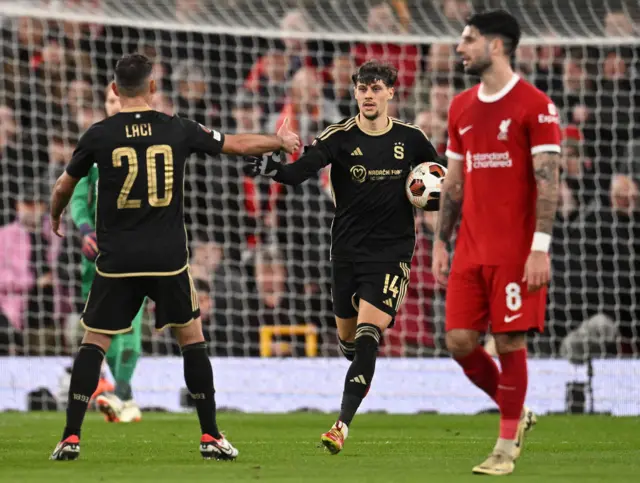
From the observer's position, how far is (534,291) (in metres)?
5.81

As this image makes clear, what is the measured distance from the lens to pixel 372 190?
26.3 feet

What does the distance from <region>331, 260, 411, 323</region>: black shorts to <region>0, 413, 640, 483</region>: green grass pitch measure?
80 cm

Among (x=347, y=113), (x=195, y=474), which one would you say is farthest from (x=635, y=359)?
(x=195, y=474)

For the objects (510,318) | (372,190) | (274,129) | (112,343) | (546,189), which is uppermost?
(274,129)

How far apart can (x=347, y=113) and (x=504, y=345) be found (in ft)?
27.2

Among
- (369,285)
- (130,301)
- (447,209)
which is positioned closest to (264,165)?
(369,285)

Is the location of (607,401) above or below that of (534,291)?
below

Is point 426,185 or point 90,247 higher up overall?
point 426,185

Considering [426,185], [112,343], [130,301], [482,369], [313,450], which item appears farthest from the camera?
[112,343]

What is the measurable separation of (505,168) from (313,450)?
228 centimetres

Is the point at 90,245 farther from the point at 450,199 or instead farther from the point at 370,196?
the point at 450,199

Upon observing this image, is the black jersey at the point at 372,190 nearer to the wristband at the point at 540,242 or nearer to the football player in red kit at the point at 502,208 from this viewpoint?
the football player in red kit at the point at 502,208

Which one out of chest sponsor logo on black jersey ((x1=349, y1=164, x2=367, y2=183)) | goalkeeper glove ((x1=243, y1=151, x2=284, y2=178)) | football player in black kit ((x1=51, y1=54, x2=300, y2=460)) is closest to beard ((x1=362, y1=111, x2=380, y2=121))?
chest sponsor logo on black jersey ((x1=349, y1=164, x2=367, y2=183))

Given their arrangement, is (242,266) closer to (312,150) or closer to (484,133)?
(312,150)
